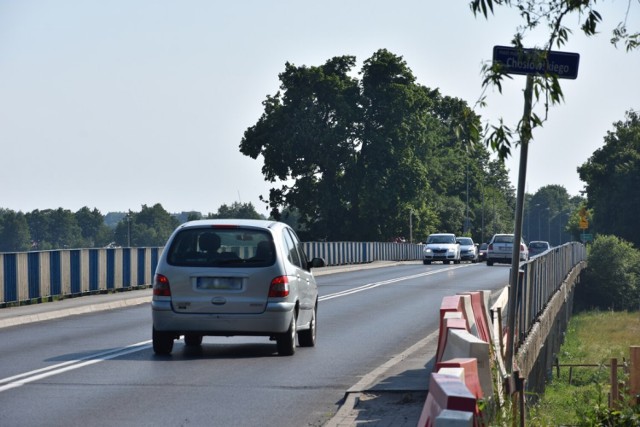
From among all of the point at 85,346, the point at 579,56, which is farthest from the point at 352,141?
the point at 579,56

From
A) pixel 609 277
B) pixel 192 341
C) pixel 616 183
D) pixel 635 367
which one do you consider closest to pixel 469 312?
pixel 635 367

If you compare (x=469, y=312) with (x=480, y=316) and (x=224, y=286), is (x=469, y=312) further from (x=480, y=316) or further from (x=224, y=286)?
(x=224, y=286)

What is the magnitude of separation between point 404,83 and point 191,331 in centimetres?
7619

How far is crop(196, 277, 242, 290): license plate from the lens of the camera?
15359 mm

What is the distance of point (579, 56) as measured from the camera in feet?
33.3

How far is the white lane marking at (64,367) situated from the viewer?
12727 millimetres

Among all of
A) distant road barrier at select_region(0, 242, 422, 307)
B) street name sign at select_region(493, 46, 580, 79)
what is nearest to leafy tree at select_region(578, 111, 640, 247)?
distant road barrier at select_region(0, 242, 422, 307)

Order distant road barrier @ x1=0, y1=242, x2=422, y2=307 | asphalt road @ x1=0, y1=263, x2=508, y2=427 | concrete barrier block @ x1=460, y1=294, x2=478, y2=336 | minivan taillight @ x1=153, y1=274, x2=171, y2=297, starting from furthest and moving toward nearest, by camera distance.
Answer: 1. distant road barrier @ x1=0, y1=242, x2=422, y2=307
2. minivan taillight @ x1=153, y1=274, x2=171, y2=297
3. concrete barrier block @ x1=460, y1=294, x2=478, y2=336
4. asphalt road @ x1=0, y1=263, x2=508, y2=427

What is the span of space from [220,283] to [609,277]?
83.8m

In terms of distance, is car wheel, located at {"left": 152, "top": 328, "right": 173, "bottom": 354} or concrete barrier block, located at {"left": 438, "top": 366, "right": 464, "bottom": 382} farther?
car wheel, located at {"left": 152, "top": 328, "right": 173, "bottom": 354}

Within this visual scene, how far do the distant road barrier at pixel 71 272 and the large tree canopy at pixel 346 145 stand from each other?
166 feet

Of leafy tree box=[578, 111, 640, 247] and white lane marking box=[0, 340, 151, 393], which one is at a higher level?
leafy tree box=[578, 111, 640, 247]

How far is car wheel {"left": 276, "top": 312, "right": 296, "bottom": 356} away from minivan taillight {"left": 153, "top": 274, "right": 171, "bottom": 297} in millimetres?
1398

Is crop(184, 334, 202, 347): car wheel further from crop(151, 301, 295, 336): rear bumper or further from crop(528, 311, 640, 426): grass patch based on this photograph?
crop(528, 311, 640, 426): grass patch
